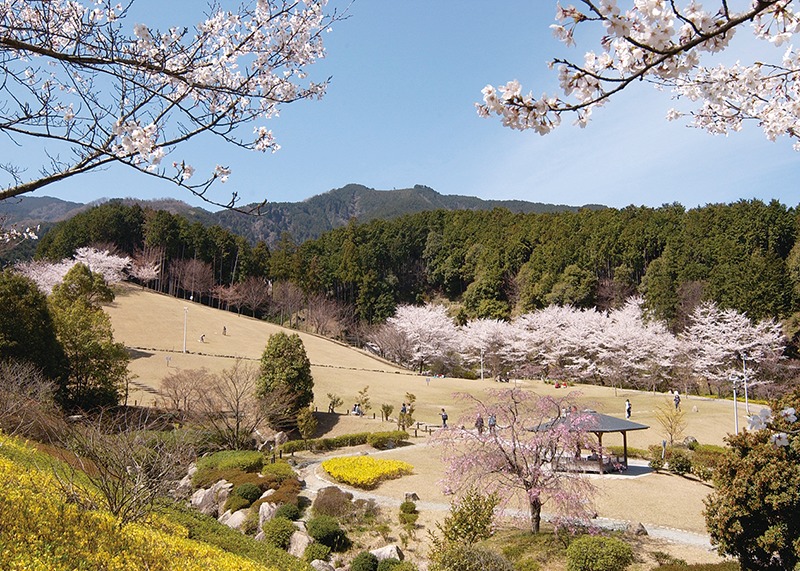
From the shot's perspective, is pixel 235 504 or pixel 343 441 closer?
pixel 235 504

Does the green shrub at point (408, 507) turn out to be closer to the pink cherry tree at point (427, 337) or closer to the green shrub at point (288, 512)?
the green shrub at point (288, 512)

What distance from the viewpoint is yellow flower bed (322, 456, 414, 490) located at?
15828 millimetres

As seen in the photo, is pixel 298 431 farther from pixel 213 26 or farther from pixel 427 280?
pixel 427 280

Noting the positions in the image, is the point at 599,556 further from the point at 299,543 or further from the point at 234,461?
the point at 234,461

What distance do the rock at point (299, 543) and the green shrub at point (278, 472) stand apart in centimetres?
415

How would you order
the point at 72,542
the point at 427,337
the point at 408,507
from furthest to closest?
the point at 427,337 → the point at 408,507 → the point at 72,542

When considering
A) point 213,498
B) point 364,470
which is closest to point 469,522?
point 364,470

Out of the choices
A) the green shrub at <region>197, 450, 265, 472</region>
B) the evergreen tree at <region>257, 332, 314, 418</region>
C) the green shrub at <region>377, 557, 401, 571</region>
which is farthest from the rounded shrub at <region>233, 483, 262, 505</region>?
the evergreen tree at <region>257, 332, 314, 418</region>

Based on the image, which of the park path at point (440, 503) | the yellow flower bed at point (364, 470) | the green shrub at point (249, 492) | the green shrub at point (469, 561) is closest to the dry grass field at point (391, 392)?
the park path at point (440, 503)

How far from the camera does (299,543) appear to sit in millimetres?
10930

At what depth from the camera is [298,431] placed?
24.3m

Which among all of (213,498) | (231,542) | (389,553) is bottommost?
(213,498)

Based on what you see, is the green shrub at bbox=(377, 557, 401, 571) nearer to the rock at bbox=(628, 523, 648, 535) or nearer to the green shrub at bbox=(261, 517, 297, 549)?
the green shrub at bbox=(261, 517, 297, 549)

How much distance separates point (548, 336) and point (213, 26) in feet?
146
